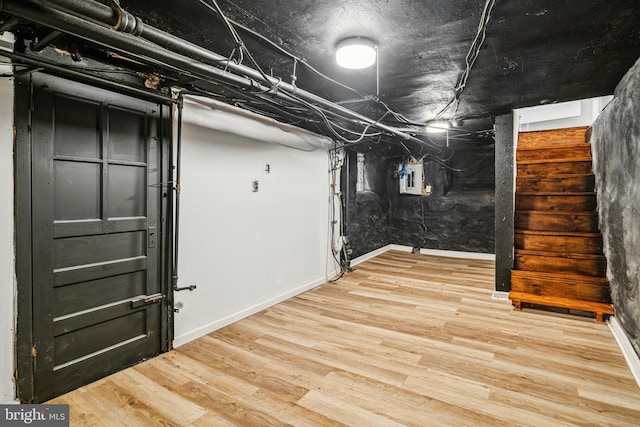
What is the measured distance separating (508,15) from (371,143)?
348 cm

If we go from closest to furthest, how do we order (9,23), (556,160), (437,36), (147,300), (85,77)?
(9,23), (85,77), (437,36), (147,300), (556,160)

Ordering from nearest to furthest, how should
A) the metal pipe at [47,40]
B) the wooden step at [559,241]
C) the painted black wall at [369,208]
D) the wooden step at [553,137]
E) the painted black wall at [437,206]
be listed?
the metal pipe at [47,40] → the wooden step at [559,241] → the wooden step at [553,137] → the painted black wall at [369,208] → the painted black wall at [437,206]

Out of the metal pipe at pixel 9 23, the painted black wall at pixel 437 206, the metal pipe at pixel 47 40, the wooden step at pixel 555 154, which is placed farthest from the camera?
the painted black wall at pixel 437 206

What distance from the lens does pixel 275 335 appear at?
2771 mm

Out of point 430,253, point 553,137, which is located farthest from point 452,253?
point 553,137

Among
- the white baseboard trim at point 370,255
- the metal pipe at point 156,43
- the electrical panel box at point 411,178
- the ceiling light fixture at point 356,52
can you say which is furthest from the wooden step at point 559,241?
the metal pipe at point 156,43

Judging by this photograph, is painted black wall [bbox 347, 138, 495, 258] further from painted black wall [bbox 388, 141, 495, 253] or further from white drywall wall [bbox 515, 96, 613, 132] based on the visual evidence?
white drywall wall [bbox 515, 96, 613, 132]

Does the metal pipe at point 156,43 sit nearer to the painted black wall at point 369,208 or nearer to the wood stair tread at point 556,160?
the painted black wall at point 369,208

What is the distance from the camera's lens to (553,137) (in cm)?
476

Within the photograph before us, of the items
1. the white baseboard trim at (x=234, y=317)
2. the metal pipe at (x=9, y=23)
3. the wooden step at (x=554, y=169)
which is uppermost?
the metal pipe at (x=9, y=23)

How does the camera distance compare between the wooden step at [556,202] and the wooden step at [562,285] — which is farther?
the wooden step at [556,202]

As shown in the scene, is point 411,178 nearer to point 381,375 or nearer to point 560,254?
point 560,254

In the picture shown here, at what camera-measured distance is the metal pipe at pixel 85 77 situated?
1.57 m

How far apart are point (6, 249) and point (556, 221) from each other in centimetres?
484
